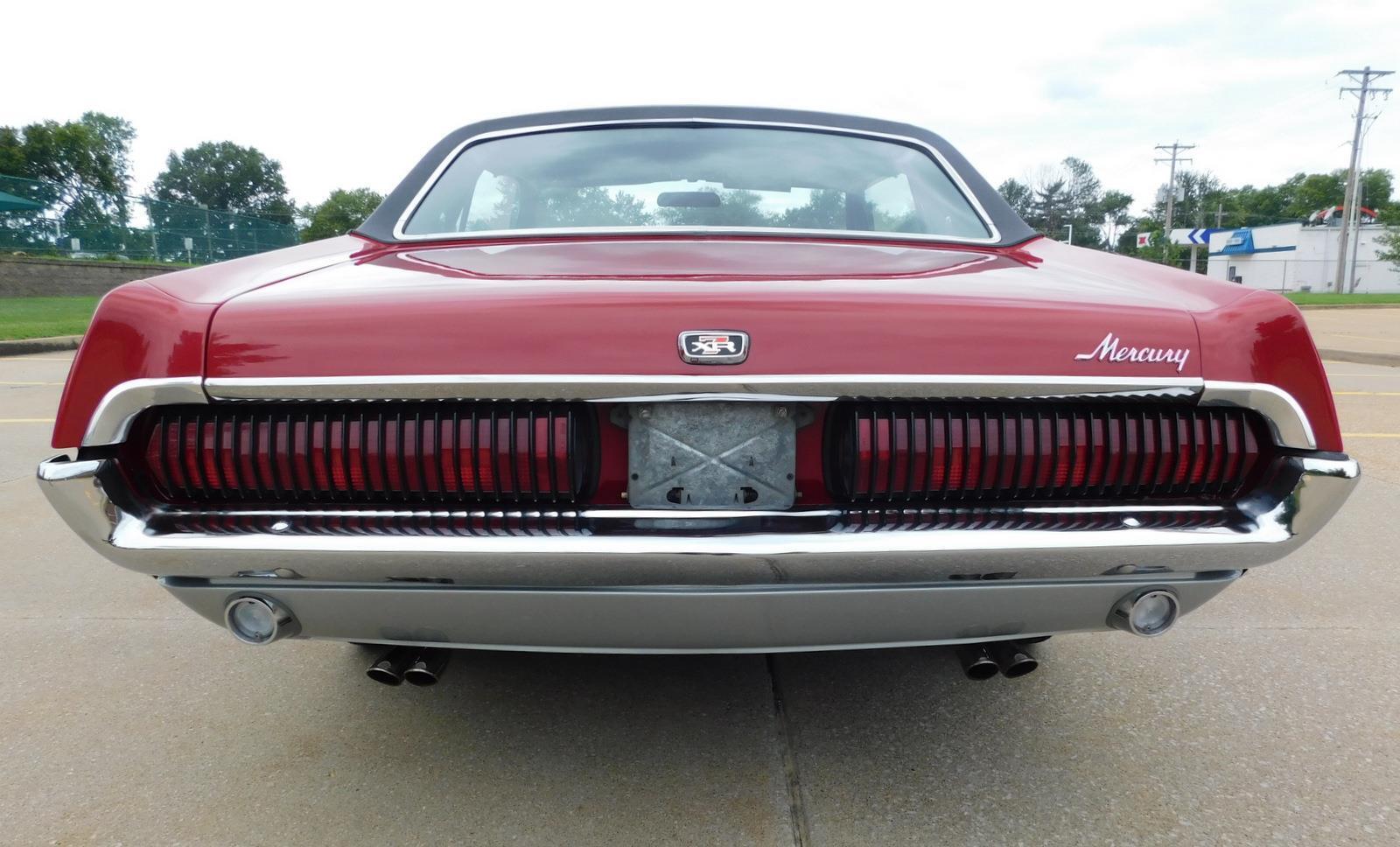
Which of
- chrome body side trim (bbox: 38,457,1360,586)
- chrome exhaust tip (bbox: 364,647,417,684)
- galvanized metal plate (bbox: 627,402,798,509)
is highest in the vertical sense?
galvanized metal plate (bbox: 627,402,798,509)

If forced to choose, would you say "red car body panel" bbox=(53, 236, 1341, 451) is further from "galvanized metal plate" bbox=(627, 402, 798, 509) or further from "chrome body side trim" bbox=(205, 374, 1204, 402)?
"galvanized metal plate" bbox=(627, 402, 798, 509)

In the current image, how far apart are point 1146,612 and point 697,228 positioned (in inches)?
54.5

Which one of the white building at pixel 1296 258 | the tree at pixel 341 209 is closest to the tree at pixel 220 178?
the tree at pixel 341 209

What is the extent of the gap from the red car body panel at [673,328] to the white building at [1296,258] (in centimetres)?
6670

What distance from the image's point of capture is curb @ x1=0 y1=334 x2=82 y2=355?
39.1 ft

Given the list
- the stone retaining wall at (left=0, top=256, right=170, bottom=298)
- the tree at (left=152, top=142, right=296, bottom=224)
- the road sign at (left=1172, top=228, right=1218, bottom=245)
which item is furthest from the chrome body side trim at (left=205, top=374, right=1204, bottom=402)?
the tree at (left=152, top=142, right=296, bottom=224)

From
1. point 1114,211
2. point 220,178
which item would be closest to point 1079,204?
point 1114,211

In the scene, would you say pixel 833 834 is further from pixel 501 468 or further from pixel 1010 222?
pixel 1010 222

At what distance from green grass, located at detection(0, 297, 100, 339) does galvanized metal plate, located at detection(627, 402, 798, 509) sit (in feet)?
33.9

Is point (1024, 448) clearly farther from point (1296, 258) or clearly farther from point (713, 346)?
point (1296, 258)

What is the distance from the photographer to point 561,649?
1624mm

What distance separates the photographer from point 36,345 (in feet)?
40.2

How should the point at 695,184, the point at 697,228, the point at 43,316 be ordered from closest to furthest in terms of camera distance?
the point at 697,228
the point at 695,184
the point at 43,316

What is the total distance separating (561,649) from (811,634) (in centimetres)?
46
